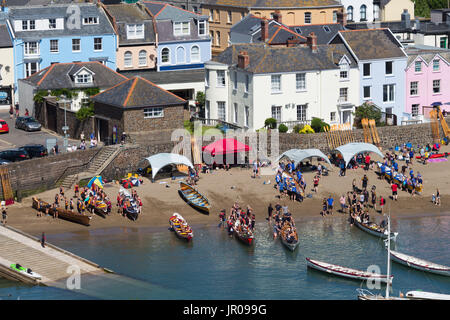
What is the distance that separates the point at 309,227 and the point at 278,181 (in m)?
6.69

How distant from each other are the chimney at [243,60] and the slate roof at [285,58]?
33 centimetres

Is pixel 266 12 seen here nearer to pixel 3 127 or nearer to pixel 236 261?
pixel 3 127

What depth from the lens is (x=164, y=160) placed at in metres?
87.4

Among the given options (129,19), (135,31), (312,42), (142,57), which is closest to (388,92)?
(312,42)

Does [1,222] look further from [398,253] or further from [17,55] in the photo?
[17,55]

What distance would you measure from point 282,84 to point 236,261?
26.5 meters

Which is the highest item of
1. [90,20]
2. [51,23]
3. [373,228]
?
[90,20]

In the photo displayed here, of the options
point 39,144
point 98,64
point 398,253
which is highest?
point 98,64

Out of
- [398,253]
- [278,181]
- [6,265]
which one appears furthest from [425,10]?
[6,265]

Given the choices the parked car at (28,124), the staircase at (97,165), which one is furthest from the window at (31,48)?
the staircase at (97,165)

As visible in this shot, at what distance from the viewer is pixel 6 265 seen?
226 feet

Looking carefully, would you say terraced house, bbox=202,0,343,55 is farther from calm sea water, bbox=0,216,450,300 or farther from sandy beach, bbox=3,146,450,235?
calm sea water, bbox=0,216,450,300

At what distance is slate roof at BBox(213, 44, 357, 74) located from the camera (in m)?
95.0

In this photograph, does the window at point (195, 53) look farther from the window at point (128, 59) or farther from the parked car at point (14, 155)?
the parked car at point (14, 155)
